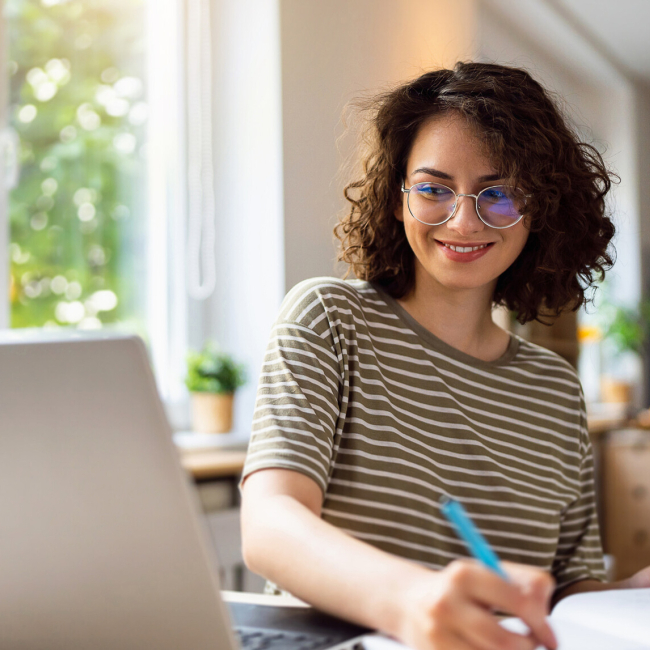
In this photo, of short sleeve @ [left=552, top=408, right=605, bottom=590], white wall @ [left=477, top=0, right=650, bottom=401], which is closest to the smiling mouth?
short sleeve @ [left=552, top=408, right=605, bottom=590]

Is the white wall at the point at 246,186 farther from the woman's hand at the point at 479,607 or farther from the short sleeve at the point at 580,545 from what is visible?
the woman's hand at the point at 479,607

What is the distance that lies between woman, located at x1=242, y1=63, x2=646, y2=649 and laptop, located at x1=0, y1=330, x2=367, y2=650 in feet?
0.89

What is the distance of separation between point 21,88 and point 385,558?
1.82 meters

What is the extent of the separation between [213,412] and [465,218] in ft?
4.07

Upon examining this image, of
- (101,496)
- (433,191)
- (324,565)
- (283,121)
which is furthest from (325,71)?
(101,496)

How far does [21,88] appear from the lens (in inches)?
77.8

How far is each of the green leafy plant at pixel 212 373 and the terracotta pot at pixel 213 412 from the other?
0.02 meters

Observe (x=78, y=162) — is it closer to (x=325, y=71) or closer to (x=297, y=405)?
(x=325, y=71)

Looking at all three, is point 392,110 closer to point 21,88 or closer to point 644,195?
point 21,88

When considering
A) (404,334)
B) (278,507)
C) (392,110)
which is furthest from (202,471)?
(278,507)

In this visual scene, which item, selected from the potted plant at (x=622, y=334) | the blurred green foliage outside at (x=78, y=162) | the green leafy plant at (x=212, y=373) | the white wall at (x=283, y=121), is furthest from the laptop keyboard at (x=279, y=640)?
the potted plant at (x=622, y=334)

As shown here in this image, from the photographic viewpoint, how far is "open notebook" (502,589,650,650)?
23.3 inches

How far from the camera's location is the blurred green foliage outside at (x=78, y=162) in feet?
6.54

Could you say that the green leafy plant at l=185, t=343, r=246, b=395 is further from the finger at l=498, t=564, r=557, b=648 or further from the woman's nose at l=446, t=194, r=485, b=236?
the finger at l=498, t=564, r=557, b=648
